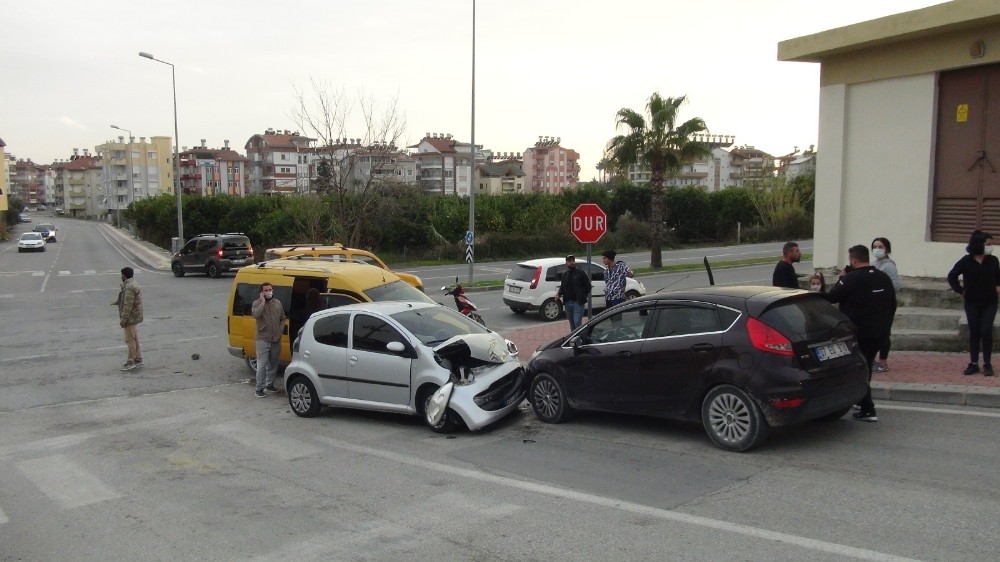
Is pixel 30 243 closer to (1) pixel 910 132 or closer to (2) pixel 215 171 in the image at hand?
(1) pixel 910 132

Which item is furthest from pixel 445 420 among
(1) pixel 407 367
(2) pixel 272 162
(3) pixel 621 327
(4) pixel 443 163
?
(2) pixel 272 162

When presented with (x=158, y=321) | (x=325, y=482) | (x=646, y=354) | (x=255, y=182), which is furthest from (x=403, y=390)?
(x=255, y=182)

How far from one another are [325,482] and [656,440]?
340cm

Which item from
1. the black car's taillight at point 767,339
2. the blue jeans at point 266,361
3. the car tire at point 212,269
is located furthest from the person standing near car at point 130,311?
the car tire at point 212,269

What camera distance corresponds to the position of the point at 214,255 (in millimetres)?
34719

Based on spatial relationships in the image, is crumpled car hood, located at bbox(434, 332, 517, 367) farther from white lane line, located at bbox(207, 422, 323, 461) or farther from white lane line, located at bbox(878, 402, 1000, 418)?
white lane line, located at bbox(878, 402, 1000, 418)

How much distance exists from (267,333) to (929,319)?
990 cm

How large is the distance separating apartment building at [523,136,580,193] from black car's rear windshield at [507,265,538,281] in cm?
12643

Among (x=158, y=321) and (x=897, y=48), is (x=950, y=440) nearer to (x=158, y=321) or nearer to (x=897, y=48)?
(x=897, y=48)

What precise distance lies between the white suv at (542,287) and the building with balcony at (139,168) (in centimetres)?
13915

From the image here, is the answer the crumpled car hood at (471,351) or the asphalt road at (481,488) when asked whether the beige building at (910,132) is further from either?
the crumpled car hood at (471,351)

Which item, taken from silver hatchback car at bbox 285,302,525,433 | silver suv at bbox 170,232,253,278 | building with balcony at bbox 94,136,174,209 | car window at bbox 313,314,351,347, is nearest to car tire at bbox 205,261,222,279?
silver suv at bbox 170,232,253,278

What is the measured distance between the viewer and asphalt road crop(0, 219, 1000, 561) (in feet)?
18.6

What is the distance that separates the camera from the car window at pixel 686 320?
7.89 metres
